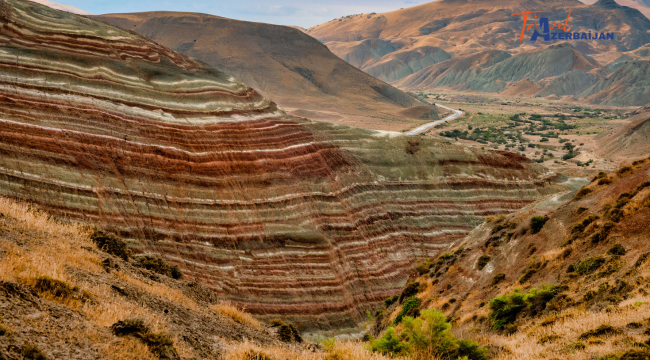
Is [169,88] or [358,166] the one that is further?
[358,166]

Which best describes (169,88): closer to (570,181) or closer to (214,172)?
(214,172)

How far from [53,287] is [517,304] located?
12977mm

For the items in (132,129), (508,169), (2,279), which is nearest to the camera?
(2,279)

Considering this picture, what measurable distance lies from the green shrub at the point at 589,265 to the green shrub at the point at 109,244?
16.0m

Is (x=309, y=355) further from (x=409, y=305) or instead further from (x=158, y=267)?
(x=409, y=305)

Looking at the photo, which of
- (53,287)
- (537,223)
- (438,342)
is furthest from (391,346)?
(537,223)

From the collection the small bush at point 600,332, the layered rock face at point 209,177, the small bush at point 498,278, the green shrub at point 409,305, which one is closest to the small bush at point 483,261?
the small bush at point 498,278

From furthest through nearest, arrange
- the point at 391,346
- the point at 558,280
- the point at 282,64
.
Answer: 1. the point at 282,64
2. the point at 558,280
3. the point at 391,346

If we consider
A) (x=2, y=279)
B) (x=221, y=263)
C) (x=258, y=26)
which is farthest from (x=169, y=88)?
(x=258, y=26)

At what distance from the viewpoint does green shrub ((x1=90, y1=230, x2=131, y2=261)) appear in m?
16.8

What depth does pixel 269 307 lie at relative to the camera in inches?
1174

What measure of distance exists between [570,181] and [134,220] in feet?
144

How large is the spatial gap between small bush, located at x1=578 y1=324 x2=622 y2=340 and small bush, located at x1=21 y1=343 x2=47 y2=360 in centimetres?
1092

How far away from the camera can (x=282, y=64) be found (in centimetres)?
14438
